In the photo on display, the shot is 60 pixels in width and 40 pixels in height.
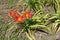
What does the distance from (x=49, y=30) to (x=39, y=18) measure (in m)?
0.34

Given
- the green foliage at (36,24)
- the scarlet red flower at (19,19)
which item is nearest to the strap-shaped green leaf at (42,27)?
the green foliage at (36,24)

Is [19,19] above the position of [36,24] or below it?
above

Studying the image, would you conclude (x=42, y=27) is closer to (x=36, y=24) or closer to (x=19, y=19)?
(x=36, y=24)

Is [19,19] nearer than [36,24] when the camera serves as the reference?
Yes

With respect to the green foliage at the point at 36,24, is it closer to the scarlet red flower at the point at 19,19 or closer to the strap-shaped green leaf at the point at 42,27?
the strap-shaped green leaf at the point at 42,27

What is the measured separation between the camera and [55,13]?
4.50 metres

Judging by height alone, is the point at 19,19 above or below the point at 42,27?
above

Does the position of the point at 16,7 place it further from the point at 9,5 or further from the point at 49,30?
the point at 49,30

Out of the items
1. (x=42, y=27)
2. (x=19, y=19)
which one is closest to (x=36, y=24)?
(x=42, y=27)

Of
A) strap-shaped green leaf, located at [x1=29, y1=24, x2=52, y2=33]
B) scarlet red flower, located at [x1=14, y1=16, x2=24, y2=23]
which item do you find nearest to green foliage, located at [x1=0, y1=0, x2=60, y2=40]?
strap-shaped green leaf, located at [x1=29, y1=24, x2=52, y2=33]

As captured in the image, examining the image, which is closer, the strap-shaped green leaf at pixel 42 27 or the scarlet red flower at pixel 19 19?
the scarlet red flower at pixel 19 19

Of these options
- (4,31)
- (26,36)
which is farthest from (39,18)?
(4,31)

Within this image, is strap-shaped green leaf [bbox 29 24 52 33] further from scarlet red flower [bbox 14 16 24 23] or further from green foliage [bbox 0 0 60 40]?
scarlet red flower [bbox 14 16 24 23]

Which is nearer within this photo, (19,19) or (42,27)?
(19,19)
